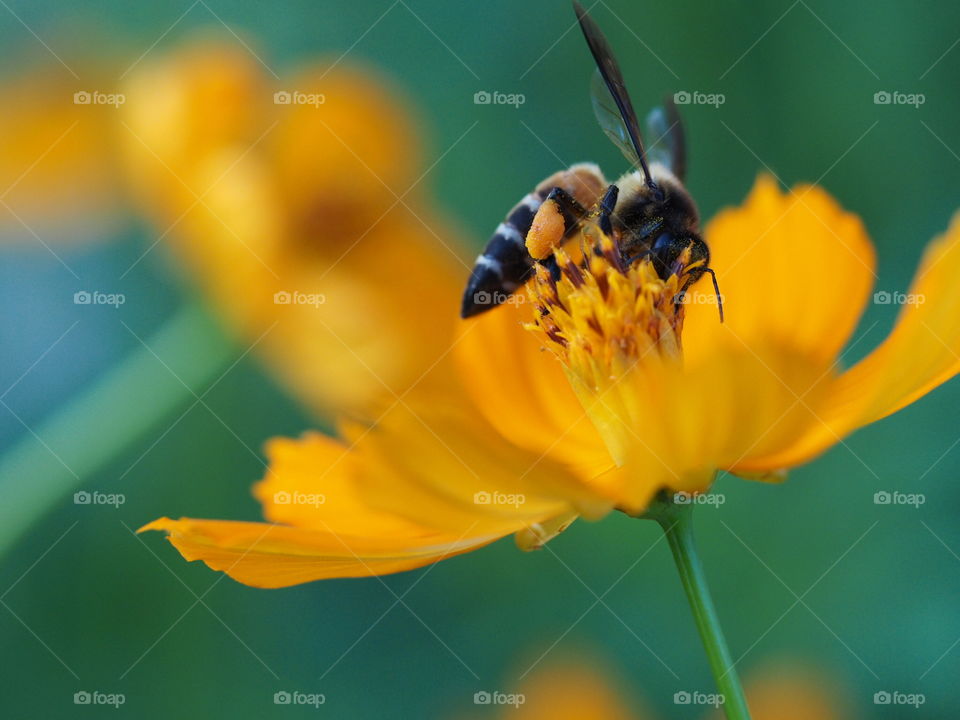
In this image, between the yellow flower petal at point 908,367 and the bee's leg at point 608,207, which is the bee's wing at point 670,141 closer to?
the bee's leg at point 608,207

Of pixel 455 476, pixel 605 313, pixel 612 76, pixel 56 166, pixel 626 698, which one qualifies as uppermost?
pixel 56 166

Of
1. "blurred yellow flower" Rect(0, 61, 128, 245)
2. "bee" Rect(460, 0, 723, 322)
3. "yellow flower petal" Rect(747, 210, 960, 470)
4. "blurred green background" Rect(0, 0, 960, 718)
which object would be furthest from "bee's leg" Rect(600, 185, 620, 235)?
"blurred yellow flower" Rect(0, 61, 128, 245)

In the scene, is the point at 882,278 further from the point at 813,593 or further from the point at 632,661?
the point at 632,661

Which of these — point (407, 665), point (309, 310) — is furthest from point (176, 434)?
point (407, 665)

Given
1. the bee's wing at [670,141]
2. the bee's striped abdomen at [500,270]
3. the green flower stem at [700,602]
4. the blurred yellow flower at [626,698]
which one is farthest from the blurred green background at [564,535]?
the green flower stem at [700,602]

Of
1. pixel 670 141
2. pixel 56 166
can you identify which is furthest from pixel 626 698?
pixel 56 166

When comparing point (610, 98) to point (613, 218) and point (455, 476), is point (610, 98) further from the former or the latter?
point (455, 476)
